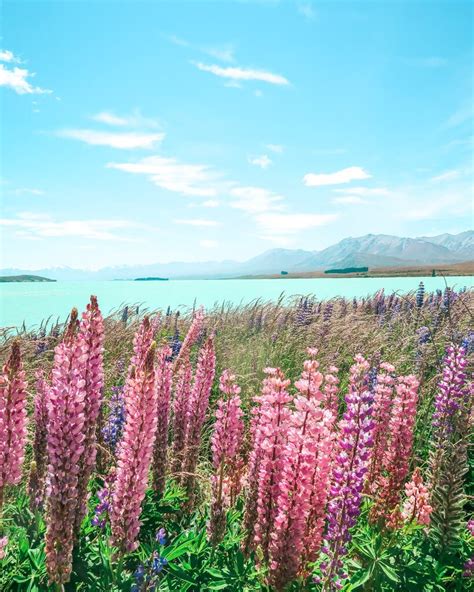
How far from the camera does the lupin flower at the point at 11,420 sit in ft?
9.07

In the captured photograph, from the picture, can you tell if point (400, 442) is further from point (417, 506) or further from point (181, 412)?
point (181, 412)

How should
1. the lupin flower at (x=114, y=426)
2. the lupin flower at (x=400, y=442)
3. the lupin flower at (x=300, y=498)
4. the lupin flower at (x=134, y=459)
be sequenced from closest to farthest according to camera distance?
the lupin flower at (x=300, y=498) → the lupin flower at (x=134, y=459) → the lupin flower at (x=400, y=442) → the lupin flower at (x=114, y=426)

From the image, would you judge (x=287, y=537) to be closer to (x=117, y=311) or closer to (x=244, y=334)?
(x=244, y=334)

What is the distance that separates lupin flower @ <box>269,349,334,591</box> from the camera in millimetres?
2688

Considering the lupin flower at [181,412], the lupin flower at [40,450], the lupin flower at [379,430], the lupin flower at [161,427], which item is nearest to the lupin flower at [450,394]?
the lupin flower at [379,430]

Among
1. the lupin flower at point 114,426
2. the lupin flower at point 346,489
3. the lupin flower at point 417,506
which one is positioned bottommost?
the lupin flower at point 417,506

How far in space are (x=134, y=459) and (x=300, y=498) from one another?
102 cm

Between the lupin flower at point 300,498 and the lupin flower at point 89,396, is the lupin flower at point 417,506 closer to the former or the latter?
the lupin flower at point 300,498

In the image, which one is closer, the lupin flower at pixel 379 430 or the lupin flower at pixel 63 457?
the lupin flower at pixel 63 457

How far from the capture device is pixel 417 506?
13.3ft

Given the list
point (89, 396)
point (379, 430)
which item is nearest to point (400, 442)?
point (379, 430)

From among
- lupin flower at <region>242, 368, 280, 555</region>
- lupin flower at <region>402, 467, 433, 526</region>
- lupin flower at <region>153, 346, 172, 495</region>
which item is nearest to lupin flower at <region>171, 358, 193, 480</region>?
lupin flower at <region>153, 346, 172, 495</region>

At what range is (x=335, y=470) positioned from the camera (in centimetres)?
271

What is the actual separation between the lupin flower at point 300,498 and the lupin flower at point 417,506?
4.91ft
